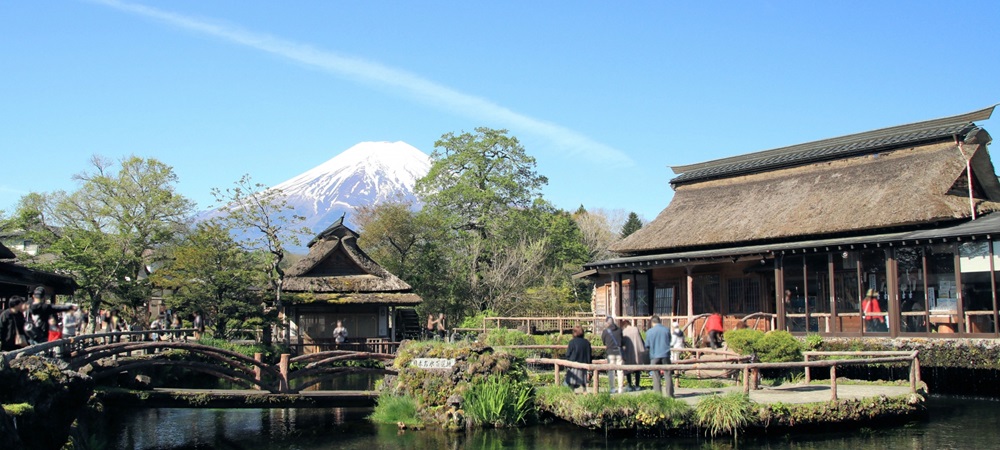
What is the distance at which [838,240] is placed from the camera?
2698 cm

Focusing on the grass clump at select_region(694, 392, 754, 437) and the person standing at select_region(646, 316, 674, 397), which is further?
the person standing at select_region(646, 316, 674, 397)

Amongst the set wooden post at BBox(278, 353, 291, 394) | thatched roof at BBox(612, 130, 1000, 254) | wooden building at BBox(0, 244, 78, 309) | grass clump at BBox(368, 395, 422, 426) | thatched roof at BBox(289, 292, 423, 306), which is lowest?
grass clump at BBox(368, 395, 422, 426)

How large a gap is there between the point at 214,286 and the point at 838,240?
23.7m

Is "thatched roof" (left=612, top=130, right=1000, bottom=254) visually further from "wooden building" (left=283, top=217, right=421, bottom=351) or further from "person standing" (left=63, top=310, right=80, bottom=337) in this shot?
"person standing" (left=63, top=310, right=80, bottom=337)

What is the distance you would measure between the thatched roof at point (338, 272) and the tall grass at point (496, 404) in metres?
21.4

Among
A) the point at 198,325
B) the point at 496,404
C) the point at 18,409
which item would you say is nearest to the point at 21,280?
the point at 198,325

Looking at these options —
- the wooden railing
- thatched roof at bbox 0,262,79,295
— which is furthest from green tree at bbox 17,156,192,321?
the wooden railing

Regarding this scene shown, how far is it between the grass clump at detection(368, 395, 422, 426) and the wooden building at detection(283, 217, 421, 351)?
1793 cm

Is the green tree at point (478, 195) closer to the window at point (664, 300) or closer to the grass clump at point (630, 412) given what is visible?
the window at point (664, 300)

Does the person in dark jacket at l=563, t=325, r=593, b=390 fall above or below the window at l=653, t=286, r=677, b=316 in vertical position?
below

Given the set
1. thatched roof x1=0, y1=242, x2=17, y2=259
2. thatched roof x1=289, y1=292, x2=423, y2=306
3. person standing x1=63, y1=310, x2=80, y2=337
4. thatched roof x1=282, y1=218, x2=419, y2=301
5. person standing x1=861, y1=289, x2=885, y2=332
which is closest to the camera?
Result: person standing x1=63, y1=310, x2=80, y2=337

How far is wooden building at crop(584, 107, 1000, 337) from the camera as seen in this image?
79.0 ft

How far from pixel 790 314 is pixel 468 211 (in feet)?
84.6

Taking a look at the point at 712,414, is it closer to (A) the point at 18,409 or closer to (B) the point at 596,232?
(A) the point at 18,409
